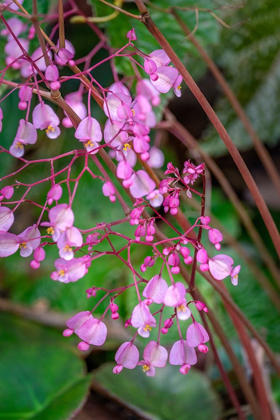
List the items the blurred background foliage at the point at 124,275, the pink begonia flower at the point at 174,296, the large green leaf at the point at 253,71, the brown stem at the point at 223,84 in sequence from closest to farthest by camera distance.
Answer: the pink begonia flower at the point at 174,296, the brown stem at the point at 223,84, the blurred background foliage at the point at 124,275, the large green leaf at the point at 253,71

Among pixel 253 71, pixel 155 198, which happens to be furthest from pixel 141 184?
pixel 253 71

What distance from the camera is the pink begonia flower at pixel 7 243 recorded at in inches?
12.7

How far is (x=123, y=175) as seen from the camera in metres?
0.30

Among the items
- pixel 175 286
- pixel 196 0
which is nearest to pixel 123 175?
pixel 175 286

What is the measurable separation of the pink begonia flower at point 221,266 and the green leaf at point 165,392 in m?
0.36

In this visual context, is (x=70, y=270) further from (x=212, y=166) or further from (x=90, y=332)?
(x=212, y=166)

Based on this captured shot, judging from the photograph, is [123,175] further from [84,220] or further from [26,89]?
[84,220]

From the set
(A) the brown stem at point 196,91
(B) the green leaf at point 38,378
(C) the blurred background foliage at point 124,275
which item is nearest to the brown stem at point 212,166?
(C) the blurred background foliage at point 124,275

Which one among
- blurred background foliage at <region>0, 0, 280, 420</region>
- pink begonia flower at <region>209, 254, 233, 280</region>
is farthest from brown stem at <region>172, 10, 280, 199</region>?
pink begonia flower at <region>209, 254, 233, 280</region>

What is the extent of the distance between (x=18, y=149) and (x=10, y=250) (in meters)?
0.09

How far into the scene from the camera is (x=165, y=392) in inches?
28.0

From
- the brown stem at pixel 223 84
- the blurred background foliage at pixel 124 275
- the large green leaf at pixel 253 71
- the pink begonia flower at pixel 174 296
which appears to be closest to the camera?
the pink begonia flower at pixel 174 296

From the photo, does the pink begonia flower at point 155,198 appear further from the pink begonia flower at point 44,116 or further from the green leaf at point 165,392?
the green leaf at point 165,392

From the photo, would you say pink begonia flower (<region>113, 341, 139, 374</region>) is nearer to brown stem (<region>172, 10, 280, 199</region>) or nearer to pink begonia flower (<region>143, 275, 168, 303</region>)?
pink begonia flower (<region>143, 275, 168, 303</region>)
